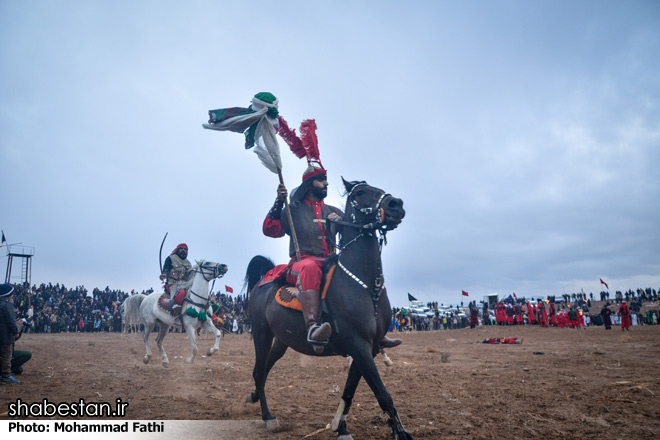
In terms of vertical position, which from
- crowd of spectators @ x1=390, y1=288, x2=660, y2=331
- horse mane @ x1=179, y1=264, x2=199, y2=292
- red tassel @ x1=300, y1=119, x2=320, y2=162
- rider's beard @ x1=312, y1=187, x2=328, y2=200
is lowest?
crowd of spectators @ x1=390, y1=288, x2=660, y2=331

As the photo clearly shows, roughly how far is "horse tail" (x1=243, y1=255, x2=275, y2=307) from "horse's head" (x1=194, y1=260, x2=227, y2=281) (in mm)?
5717

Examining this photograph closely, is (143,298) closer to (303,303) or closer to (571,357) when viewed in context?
(303,303)

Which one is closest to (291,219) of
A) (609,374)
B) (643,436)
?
(643,436)

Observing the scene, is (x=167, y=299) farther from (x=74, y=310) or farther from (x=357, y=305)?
(x=74, y=310)

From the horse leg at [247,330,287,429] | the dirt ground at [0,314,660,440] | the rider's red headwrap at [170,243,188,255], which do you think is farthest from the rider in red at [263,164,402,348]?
the rider's red headwrap at [170,243,188,255]

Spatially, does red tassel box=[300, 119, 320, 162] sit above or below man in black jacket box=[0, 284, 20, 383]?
above

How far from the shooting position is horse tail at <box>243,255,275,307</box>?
7316 mm

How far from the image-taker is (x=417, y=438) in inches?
189

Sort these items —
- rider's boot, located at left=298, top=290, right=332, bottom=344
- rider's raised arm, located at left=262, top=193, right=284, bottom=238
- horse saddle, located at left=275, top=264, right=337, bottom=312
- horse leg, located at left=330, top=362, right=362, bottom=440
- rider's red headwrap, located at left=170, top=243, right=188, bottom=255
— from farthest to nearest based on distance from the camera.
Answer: rider's red headwrap, located at left=170, top=243, right=188, bottom=255, rider's raised arm, located at left=262, top=193, right=284, bottom=238, horse saddle, located at left=275, top=264, right=337, bottom=312, horse leg, located at left=330, top=362, right=362, bottom=440, rider's boot, located at left=298, top=290, right=332, bottom=344

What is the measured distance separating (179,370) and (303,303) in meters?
7.88

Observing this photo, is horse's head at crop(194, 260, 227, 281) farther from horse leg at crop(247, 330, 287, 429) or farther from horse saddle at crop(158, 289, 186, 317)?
horse leg at crop(247, 330, 287, 429)

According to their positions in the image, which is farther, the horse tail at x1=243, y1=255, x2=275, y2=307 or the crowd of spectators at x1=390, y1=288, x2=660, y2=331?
the crowd of spectators at x1=390, y1=288, x2=660, y2=331

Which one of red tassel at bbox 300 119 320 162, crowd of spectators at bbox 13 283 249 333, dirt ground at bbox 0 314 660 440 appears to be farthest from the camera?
crowd of spectators at bbox 13 283 249 333

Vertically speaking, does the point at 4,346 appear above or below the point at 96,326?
above
